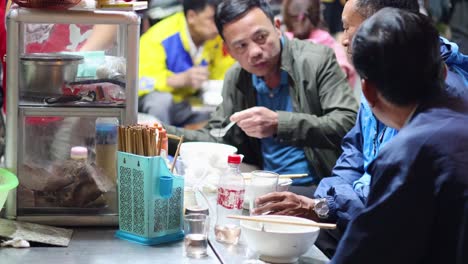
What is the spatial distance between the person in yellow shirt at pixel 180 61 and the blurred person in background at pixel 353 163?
2465mm

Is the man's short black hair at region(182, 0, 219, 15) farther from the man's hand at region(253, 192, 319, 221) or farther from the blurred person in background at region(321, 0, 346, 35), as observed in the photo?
the man's hand at region(253, 192, 319, 221)

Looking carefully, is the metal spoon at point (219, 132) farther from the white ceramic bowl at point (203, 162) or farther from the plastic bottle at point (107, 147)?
the plastic bottle at point (107, 147)

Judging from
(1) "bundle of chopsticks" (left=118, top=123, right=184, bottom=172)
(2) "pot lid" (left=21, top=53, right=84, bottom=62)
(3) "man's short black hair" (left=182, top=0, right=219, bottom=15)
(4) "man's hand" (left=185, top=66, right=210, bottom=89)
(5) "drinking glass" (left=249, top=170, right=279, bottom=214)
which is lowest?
(5) "drinking glass" (left=249, top=170, right=279, bottom=214)

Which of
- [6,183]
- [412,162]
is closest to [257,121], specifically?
[6,183]

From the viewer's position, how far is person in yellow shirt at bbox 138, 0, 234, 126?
17.1 ft

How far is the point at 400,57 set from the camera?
1627mm

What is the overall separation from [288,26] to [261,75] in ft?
6.03

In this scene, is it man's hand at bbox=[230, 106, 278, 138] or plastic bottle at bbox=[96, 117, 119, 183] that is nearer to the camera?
plastic bottle at bbox=[96, 117, 119, 183]

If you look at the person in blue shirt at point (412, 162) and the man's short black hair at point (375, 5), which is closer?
the person in blue shirt at point (412, 162)

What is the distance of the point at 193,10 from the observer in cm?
540

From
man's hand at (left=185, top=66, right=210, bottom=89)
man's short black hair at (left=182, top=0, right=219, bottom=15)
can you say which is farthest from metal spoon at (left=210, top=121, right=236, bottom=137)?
man's short black hair at (left=182, top=0, right=219, bottom=15)

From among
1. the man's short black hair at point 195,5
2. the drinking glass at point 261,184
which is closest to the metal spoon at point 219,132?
the drinking glass at point 261,184

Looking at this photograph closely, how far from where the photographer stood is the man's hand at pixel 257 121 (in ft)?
10.2

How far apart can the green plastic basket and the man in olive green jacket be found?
44.5 inches
